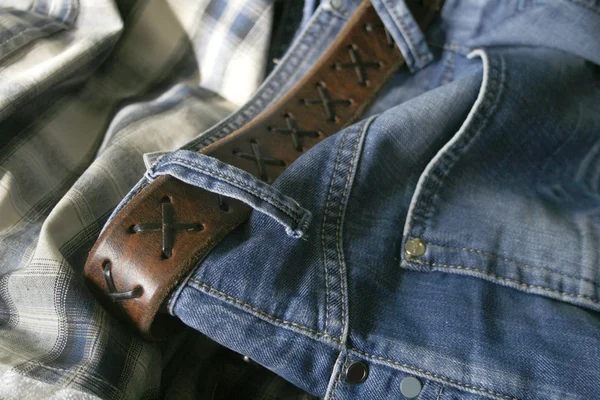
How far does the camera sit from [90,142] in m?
0.60

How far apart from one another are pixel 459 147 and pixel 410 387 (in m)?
0.23

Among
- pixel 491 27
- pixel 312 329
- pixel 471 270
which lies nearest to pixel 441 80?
pixel 491 27

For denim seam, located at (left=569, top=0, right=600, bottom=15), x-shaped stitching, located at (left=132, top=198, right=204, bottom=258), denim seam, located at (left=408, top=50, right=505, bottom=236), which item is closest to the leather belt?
x-shaped stitching, located at (left=132, top=198, right=204, bottom=258)

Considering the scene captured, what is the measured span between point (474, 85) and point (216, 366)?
0.39 m

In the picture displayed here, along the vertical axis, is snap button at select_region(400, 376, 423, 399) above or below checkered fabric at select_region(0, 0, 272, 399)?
below

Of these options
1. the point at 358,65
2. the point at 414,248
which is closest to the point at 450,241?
the point at 414,248

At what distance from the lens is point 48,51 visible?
1.94 ft

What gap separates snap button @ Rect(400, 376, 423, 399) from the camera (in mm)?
421

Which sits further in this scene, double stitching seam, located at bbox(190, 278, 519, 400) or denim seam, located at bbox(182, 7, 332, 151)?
denim seam, located at bbox(182, 7, 332, 151)

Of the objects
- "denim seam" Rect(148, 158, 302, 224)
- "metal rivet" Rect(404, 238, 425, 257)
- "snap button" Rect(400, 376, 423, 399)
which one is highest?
"denim seam" Rect(148, 158, 302, 224)

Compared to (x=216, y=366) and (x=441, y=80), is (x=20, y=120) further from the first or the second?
(x=441, y=80)

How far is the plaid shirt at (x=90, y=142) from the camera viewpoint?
43 centimetres

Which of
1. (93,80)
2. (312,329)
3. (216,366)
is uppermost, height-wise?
(93,80)

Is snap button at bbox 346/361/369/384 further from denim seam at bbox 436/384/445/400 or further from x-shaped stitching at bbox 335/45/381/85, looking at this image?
x-shaped stitching at bbox 335/45/381/85
